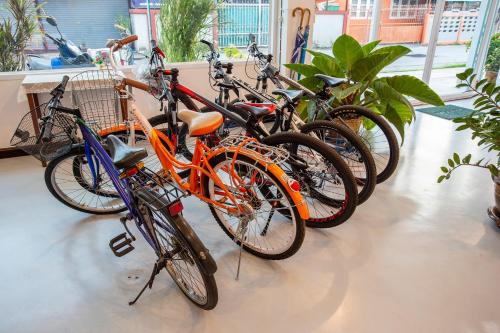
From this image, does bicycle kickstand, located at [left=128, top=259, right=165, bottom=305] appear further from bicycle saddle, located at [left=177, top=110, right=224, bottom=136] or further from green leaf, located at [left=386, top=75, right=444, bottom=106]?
green leaf, located at [left=386, top=75, right=444, bottom=106]

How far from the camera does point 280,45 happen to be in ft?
13.0

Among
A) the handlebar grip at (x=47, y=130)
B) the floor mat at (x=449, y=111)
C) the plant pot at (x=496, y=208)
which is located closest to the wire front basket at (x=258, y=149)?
the handlebar grip at (x=47, y=130)

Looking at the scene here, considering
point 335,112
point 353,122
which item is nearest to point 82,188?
point 335,112

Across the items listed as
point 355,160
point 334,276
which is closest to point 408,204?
point 355,160

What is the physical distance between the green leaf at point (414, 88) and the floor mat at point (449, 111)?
1.73 m

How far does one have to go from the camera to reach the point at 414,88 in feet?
9.82

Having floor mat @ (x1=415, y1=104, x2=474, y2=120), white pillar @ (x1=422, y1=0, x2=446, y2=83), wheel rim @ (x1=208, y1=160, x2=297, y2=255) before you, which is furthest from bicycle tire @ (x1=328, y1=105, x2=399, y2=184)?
white pillar @ (x1=422, y1=0, x2=446, y2=83)

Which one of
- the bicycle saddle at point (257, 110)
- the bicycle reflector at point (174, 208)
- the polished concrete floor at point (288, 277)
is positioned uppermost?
the bicycle saddle at point (257, 110)

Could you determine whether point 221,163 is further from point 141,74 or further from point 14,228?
point 14,228

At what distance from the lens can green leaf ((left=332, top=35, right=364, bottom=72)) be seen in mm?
3055

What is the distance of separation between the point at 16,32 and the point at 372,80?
10.6 feet

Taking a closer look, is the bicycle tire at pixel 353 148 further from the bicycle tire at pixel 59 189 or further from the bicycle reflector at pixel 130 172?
the bicycle tire at pixel 59 189

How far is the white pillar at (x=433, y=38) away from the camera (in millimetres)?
4578

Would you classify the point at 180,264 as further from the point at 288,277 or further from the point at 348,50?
the point at 348,50
